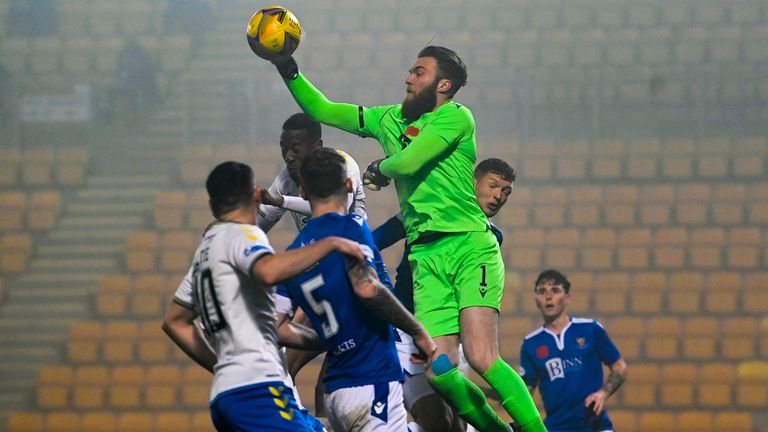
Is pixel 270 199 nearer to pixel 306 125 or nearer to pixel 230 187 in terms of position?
pixel 306 125

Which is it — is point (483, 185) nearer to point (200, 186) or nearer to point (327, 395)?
point (327, 395)

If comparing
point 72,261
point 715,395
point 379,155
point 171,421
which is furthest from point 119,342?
point 715,395

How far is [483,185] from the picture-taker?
5105 mm

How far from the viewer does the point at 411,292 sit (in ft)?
16.4

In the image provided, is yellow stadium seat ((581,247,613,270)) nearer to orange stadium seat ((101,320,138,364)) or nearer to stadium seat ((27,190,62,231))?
orange stadium seat ((101,320,138,364))

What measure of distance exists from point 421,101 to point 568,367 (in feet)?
11.3

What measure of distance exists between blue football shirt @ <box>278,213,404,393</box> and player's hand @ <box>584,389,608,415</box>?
3.35 metres

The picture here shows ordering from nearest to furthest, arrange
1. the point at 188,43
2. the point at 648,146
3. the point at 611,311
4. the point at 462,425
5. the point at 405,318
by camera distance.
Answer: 1. the point at 405,318
2. the point at 462,425
3. the point at 611,311
4. the point at 648,146
5. the point at 188,43

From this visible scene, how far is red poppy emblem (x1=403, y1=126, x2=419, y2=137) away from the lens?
15.2 feet

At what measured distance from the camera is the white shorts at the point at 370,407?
12.6ft

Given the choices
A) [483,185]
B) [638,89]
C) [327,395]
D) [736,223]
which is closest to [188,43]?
[638,89]

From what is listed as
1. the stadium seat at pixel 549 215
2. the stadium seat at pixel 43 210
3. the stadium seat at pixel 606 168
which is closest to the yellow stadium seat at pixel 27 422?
the stadium seat at pixel 43 210

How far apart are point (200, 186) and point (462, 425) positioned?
9.19 metres

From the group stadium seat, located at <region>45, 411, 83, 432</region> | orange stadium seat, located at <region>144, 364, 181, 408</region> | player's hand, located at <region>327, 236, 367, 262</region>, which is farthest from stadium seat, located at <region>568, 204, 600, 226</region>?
player's hand, located at <region>327, 236, 367, 262</region>
